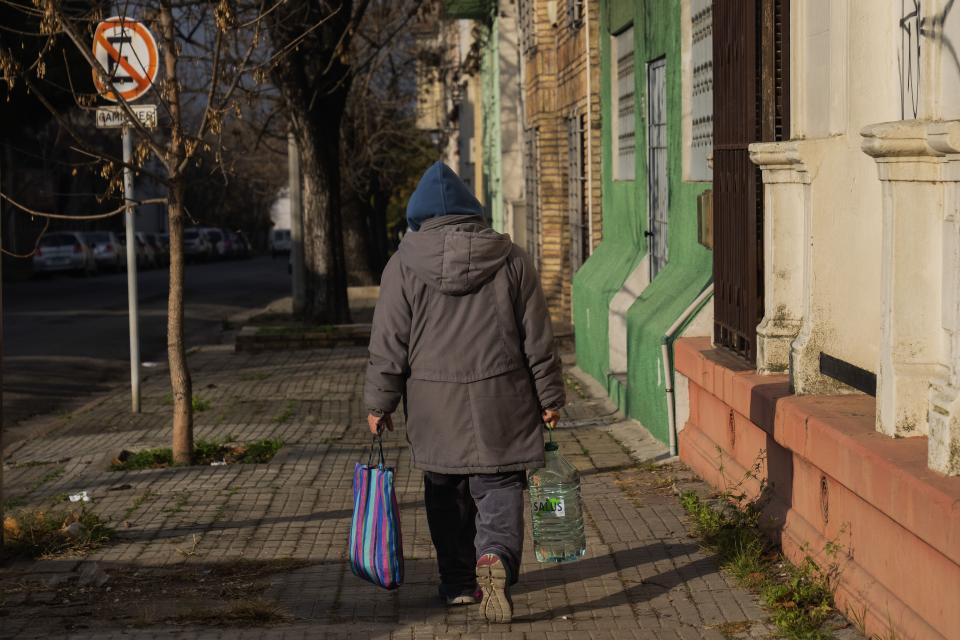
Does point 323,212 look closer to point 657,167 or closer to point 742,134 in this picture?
point 657,167

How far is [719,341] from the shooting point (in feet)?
27.0

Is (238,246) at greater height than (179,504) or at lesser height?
lesser

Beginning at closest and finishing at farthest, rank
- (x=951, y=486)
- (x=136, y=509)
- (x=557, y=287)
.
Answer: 1. (x=951, y=486)
2. (x=136, y=509)
3. (x=557, y=287)

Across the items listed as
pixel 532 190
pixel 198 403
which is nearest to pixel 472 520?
pixel 198 403

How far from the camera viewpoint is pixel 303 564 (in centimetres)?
653

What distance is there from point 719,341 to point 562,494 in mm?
2443

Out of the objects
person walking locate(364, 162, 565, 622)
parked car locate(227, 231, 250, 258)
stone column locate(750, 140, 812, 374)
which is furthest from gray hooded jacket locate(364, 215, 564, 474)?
parked car locate(227, 231, 250, 258)

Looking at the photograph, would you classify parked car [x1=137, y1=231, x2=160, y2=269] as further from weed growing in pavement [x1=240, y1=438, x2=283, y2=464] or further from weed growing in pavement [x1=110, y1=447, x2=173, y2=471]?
weed growing in pavement [x1=110, y1=447, x2=173, y2=471]

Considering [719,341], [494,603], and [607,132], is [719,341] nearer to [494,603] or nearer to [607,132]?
[494,603]

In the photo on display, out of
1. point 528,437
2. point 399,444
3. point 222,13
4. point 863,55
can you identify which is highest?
point 222,13

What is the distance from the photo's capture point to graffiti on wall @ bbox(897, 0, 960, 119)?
466 cm

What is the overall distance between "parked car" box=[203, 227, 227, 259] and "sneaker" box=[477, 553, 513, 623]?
225 ft

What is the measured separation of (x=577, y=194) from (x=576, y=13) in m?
2.28

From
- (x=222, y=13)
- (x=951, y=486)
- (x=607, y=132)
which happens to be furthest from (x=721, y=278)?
(x=607, y=132)
